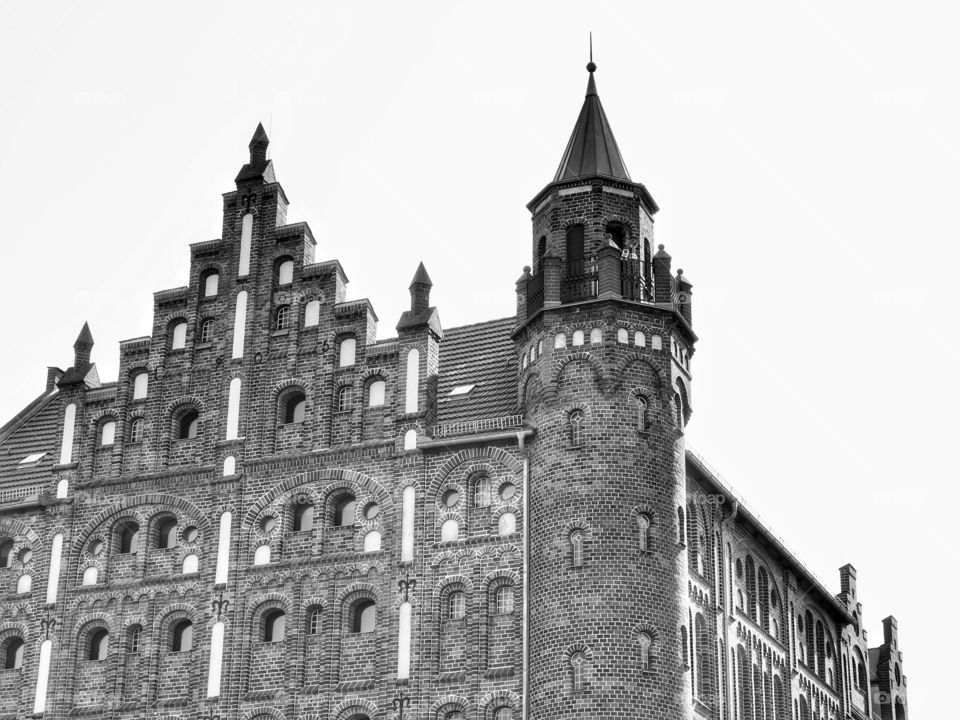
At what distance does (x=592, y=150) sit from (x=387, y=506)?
39.7ft

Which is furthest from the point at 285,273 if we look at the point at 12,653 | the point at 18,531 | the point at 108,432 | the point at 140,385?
the point at 12,653

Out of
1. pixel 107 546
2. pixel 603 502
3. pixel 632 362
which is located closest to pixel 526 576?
pixel 603 502

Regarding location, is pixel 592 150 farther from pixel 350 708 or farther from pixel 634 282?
pixel 350 708

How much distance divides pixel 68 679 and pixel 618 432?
675 inches

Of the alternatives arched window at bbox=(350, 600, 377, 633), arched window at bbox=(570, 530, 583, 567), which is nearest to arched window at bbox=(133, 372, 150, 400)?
arched window at bbox=(350, 600, 377, 633)

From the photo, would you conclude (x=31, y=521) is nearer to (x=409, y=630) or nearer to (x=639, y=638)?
(x=409, y=630)

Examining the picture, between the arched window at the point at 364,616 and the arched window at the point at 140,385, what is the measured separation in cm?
1026

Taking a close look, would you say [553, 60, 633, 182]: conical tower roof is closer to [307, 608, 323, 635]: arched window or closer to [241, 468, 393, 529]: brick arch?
[241, 468, 393, 529]: brick arch

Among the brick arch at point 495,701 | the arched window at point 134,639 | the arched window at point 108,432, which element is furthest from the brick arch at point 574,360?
the arched window at point 108,432

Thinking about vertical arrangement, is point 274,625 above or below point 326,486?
below

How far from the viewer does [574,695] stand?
162ft

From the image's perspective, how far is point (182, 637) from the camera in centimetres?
5516

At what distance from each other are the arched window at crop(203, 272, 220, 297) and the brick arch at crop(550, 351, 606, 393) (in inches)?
470

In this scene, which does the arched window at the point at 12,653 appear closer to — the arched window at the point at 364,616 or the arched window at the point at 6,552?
the arched window at the point at 6,552
